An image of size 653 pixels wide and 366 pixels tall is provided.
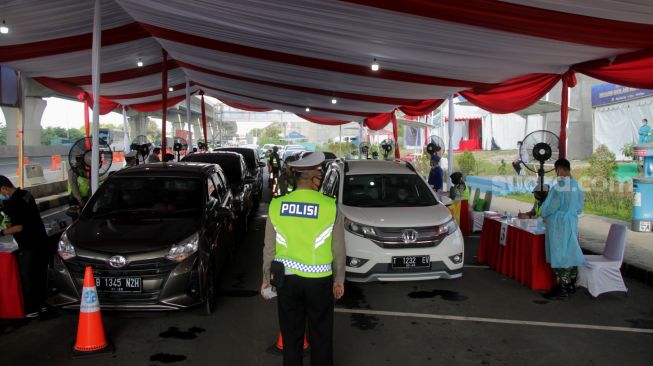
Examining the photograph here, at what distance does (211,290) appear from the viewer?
544 centimetres

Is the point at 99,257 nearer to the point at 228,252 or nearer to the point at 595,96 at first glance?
the point at 228,252

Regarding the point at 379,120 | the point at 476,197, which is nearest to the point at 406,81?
the point at 476,197

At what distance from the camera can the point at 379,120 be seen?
1983 cm

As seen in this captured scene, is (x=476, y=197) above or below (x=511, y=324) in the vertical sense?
above

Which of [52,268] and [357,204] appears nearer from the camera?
[52,268]

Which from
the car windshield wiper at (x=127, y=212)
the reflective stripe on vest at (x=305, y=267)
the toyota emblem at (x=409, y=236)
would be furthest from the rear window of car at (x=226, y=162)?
the reflective stripe on vest at (x=305, y=267)

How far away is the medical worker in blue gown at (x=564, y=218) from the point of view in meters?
5.93

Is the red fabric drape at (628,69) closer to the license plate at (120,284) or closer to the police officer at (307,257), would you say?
the police officer at (307,257)

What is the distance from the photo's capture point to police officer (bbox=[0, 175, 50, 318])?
16.8 ft

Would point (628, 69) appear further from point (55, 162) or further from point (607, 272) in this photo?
point (55, 162)

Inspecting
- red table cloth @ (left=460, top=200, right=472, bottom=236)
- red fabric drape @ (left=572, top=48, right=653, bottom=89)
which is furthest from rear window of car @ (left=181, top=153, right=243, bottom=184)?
red fabric drape @ (left=572, top=48, right=653, bottom=89)

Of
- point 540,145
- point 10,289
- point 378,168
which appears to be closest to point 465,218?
point 540,145

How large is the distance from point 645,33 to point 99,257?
20.1 ft

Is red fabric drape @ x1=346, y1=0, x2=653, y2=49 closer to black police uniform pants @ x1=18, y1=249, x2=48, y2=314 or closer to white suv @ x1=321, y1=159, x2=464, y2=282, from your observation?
white suv @ x1=321, y1=159, x2=464, y2=282
